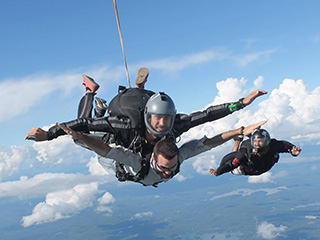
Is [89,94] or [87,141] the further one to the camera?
[89,94]

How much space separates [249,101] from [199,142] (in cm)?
110

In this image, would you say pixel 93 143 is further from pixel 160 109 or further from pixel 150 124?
pixel 160 109

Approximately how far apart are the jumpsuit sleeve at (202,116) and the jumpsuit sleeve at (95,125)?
952mm

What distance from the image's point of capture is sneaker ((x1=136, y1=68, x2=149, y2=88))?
18.2 ft

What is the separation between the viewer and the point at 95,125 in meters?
4.34

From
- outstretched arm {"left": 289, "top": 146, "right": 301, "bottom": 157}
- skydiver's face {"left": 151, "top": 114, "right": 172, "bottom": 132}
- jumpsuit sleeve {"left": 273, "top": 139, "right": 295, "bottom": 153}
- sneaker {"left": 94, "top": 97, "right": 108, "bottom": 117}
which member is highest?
sneaker {"left": 94, "top": 97, "right": 108, "bottom": 117}

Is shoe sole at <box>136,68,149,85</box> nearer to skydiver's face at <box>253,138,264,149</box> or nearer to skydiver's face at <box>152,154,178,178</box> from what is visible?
skydiver's face at <box>152,154,178,178</box>

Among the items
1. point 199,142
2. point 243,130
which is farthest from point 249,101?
point 199,142

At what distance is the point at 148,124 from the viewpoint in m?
4.41

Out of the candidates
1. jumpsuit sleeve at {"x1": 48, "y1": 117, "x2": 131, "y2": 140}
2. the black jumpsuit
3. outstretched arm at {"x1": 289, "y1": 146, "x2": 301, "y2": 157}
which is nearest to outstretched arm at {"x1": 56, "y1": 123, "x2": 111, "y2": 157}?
jumpsuit sleeve at {"x1": 48, "y1": 117, "x2": 131, "y2": 140}

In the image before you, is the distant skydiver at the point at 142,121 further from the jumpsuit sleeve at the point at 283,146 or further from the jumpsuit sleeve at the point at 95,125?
the jumpsuit sleeve at the point at 283,146

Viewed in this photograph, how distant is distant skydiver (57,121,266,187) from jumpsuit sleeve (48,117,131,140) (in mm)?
167

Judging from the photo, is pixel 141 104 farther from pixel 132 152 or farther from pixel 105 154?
pixel 105 154

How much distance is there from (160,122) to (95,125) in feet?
3.39
